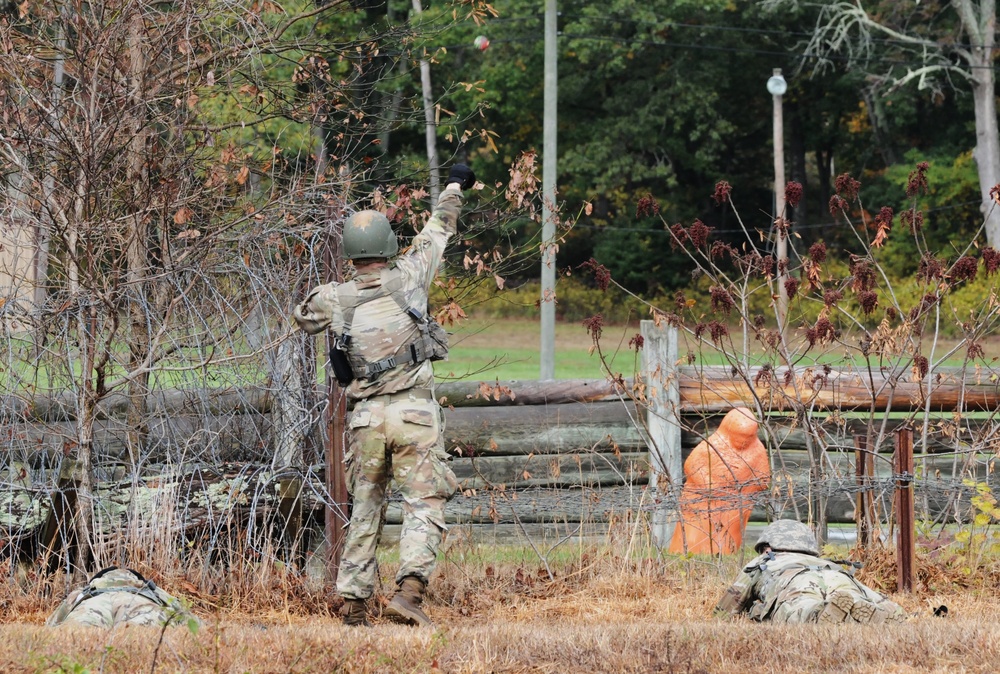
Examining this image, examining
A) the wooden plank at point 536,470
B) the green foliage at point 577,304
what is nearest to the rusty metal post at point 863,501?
the wooden plank at point 536,470

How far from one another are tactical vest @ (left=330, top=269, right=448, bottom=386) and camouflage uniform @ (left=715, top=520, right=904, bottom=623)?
1864 millimetres

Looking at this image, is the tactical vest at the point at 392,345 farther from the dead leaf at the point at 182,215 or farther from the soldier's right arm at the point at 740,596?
the soldier's right arm at the point at 740,596

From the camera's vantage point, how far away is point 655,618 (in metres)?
6.55

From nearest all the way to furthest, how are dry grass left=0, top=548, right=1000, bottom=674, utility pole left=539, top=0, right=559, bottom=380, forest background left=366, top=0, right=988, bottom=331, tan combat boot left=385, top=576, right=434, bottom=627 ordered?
dry grass left=0, top=548, right=1000, bottom=674 → tan combat boot left=385, top=576, right=434, bottom=627 → utility pole left=539, top=0, right=559, bottom=380 → forest background left=366, top=0, right=988, bottom=331

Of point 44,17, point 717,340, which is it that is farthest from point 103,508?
point 717,340

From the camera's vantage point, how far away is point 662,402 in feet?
29.7

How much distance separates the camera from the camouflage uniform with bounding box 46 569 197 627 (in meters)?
5.88

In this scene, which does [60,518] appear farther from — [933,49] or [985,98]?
[933,49]

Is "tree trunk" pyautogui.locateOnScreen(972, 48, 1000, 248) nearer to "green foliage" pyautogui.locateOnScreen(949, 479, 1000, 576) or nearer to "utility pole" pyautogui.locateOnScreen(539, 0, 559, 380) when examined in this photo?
"utility pole" pyautogui.locateOnScreen(539, 0, 559, 380)

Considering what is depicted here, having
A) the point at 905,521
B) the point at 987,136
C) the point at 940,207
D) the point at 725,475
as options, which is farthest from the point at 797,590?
the point at 940,207

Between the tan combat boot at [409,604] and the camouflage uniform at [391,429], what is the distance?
4 centimetres

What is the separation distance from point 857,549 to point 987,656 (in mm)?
2186

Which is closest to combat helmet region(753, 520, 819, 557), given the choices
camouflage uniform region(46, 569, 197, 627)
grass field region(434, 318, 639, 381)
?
camouflage uniform region(46, 569, 197, 627)

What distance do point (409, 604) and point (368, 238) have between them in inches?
69.9
